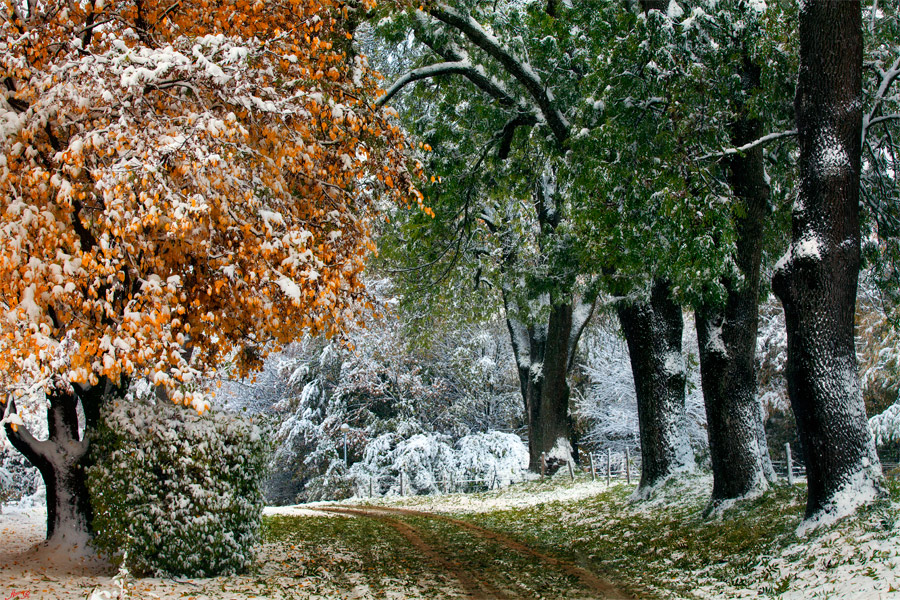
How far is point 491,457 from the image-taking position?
30.1 meters

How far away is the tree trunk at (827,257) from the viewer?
8.18 metres

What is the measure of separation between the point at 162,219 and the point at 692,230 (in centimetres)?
683

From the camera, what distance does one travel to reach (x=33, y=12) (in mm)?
7535

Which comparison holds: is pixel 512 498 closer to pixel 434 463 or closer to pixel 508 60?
pixel 434 463

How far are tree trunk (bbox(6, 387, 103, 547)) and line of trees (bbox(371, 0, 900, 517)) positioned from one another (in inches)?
253

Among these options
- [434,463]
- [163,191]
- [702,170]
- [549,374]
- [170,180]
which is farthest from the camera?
[434,463]

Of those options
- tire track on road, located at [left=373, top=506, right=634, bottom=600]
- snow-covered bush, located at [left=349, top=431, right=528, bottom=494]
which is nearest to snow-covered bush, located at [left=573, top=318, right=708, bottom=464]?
snow-covered bush, located at [left=349, top=431, right=528, bottom=494]

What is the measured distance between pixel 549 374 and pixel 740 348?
10.1m

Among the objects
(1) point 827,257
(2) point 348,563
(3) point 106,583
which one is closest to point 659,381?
(1) point 827,257

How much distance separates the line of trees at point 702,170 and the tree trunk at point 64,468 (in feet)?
21.1

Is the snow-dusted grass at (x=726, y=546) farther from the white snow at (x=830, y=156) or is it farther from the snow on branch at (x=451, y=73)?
the snow on branch at (x=451, y=73)

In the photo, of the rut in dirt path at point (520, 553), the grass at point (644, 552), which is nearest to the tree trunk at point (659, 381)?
the grass at point (644, 552)

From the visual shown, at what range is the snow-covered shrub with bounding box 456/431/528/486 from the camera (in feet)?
97.0

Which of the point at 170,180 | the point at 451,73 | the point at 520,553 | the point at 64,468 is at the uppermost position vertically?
the point at 451,73
